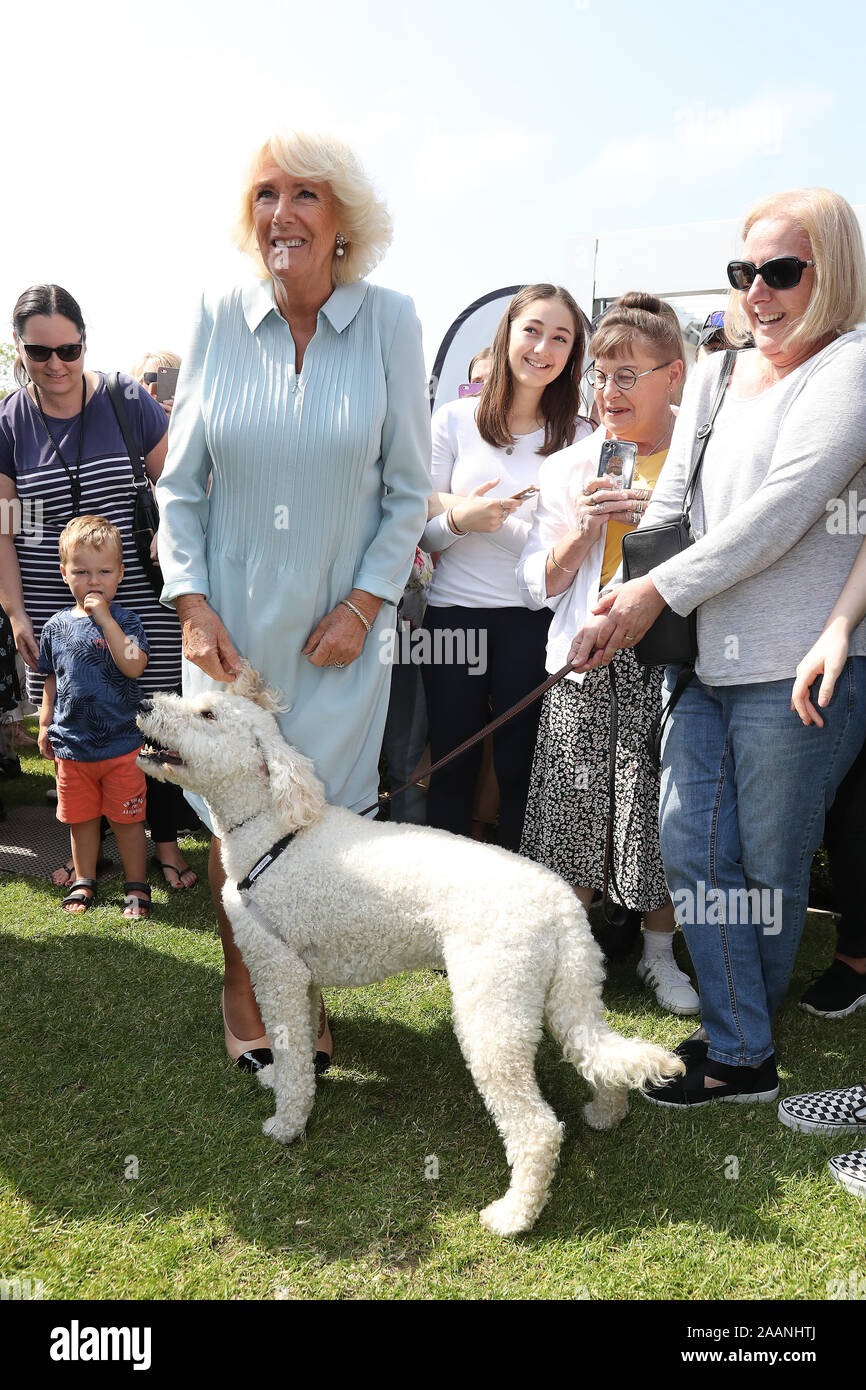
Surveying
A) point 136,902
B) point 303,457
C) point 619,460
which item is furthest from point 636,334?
point 136,902

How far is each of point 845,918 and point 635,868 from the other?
36.7 inches

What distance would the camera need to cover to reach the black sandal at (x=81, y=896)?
4.28 metres

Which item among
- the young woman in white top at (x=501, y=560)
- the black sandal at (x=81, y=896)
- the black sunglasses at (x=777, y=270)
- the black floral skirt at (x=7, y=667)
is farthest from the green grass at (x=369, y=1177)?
the black floral skirt at (x=7, y=667)

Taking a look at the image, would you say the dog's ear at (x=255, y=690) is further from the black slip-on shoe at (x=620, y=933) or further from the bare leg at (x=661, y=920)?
the black slip-on shoe at (x=620, y=933)

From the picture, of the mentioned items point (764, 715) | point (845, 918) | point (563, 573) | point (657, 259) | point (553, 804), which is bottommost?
point (845, 918)

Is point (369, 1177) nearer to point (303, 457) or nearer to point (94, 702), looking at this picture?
point (303, 457)

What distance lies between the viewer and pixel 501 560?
11.6 ft

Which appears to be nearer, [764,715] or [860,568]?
[860,568]

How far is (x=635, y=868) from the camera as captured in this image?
338cm

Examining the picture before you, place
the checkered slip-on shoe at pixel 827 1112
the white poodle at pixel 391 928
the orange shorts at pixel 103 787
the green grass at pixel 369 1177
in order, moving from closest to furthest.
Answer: the green grass at pixel 369 1177
the white poodle at pixel 391 928
the checkered slip-on shoe at pixel 827 1112
the orange shorts at pixel 103 787

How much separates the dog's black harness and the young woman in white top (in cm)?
108

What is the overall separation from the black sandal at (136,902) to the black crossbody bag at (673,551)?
8.91 feet
